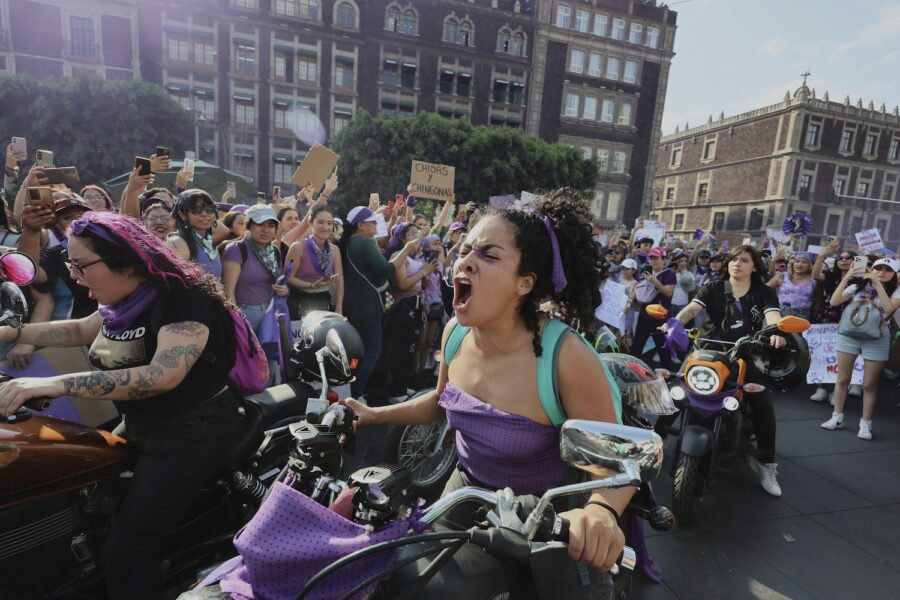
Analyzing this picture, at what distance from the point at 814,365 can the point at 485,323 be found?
6.74 metres

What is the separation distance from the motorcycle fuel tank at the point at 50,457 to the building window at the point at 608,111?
4914 cm

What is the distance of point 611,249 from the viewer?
942cm

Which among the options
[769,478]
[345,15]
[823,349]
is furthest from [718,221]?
[769,478]

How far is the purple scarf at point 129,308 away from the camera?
1985 millimetres

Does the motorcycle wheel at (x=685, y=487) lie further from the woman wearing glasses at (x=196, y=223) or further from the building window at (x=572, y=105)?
the building window at (x=572, y=105)

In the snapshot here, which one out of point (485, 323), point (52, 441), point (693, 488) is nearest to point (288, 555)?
point (485, 323)

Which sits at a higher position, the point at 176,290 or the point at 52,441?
the point at 176,290

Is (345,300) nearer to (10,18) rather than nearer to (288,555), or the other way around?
(288,555)

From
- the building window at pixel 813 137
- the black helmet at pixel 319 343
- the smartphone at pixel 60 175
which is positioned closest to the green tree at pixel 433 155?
the smartphone at pixel 60 175

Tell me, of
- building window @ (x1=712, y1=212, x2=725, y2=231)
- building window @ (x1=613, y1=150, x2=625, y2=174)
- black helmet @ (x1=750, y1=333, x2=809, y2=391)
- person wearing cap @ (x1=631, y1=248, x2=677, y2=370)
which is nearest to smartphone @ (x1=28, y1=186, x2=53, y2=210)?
black helmet @ (x1=750, y1=333, x2=809, y2=391)

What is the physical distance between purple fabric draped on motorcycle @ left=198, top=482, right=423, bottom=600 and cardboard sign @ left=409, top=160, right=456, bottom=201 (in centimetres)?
808

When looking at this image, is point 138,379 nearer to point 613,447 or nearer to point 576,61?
point 613,447

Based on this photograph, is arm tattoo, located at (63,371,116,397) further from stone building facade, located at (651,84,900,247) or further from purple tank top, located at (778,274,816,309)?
stone building facade, located at (651,84,900,247)

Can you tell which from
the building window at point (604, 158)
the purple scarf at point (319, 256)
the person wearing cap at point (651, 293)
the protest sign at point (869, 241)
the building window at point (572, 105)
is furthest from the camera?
the building window at point (604, 158)
